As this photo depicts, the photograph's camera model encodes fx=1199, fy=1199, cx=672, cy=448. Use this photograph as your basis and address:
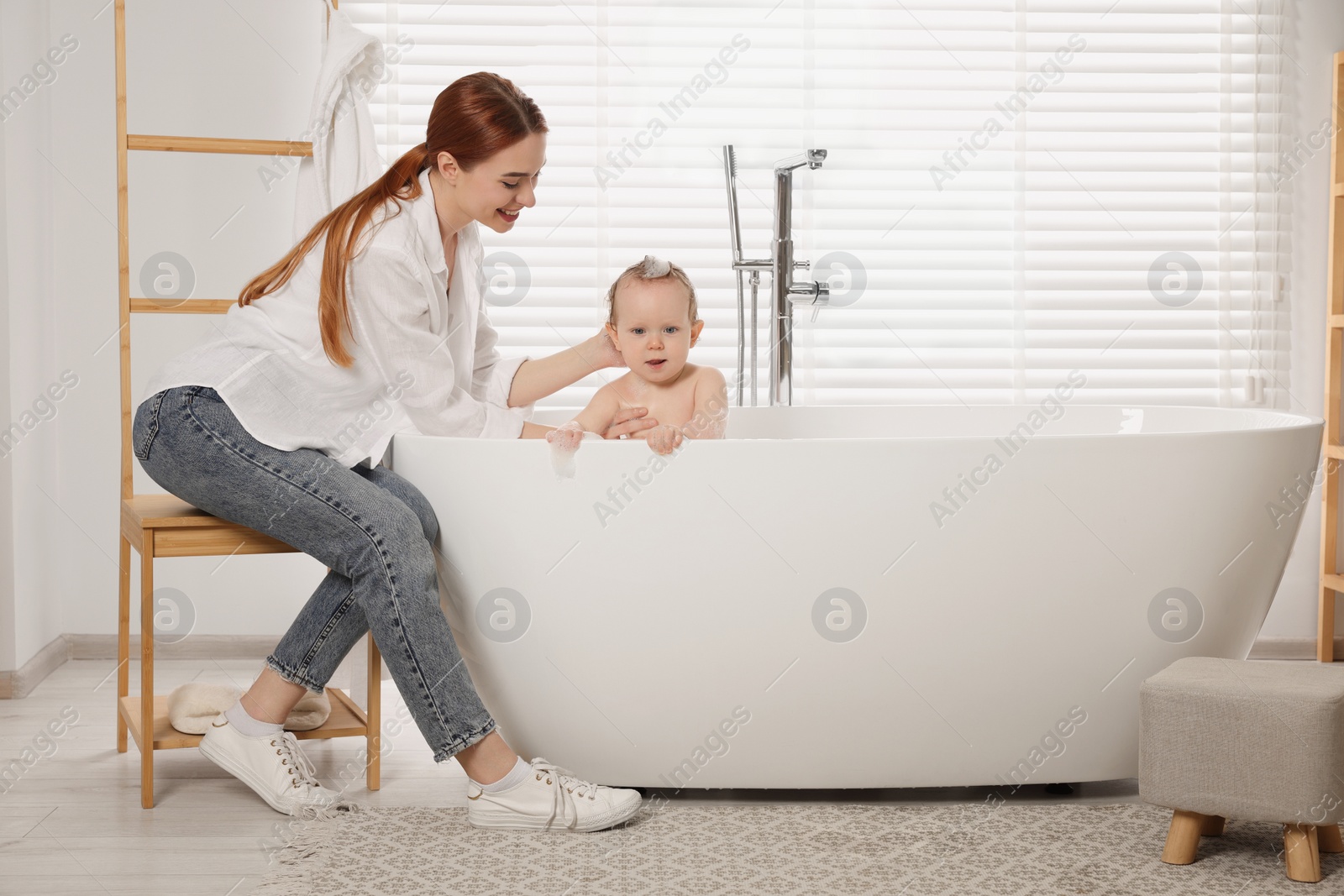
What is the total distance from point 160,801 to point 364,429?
0.69 metres

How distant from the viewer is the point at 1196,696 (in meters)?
1.59

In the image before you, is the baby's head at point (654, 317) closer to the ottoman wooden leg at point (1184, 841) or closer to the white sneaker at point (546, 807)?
the white sneaker at point (546, 807)

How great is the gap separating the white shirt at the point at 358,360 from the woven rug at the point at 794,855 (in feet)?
1.93

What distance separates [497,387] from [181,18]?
137 cm

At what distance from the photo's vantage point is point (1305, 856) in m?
1.59

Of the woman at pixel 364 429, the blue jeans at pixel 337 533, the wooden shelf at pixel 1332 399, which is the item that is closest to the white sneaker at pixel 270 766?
the woman at pixel 364 429

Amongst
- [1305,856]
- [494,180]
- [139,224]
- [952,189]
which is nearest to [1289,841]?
[1305,856]

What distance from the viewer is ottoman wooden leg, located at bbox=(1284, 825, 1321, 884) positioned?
1.59m

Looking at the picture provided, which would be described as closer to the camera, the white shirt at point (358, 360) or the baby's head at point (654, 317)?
the white shirt at point (358, 360)

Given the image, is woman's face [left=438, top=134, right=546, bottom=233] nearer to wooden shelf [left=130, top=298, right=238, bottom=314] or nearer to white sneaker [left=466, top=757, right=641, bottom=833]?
wooden shelf [left=130, top=298, right=238, bottom=314]

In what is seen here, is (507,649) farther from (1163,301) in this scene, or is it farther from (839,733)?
(1163,301)

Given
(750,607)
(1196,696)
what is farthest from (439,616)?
(1196,696)

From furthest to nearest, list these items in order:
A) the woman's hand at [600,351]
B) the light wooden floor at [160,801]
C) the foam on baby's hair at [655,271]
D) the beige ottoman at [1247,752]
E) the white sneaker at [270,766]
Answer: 1. the woman's hand at [600,351]
2. the foam on baby's hair at [655,271]
3. the white sneaker at [270,766]
4. the light wooden floor at [160,801]
5. the beige ottoman at [1247,752]

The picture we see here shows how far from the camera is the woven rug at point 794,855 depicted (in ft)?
5.17
